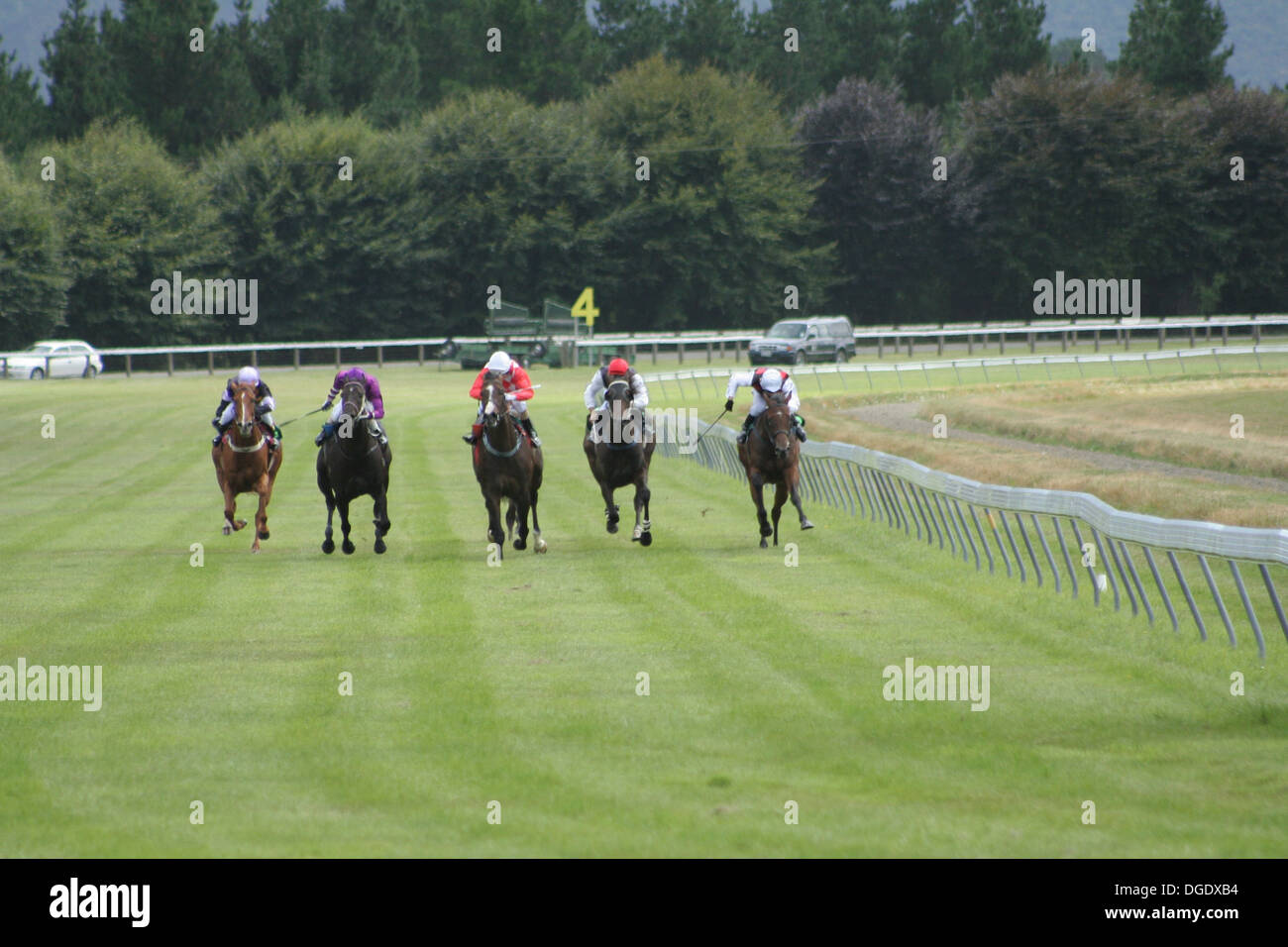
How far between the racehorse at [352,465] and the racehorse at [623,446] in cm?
205

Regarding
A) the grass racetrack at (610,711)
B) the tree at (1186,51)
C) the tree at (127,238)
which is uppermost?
the tree at (1186,51)

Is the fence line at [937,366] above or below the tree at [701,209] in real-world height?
below

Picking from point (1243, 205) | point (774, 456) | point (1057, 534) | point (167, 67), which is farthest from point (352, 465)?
point (1243, 205)

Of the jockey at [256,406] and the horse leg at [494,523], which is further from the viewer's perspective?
the jockey at [256,406]

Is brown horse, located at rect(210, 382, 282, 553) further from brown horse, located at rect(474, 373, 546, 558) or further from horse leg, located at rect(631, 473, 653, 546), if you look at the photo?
horse leg, located at rect(631, 473, 653, 546)

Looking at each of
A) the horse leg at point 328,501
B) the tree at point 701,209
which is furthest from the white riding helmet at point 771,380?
the tree at point 701,209

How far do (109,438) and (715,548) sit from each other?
21.4 meters

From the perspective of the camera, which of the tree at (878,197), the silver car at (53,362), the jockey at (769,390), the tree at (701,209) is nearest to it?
the jockey at (769,390)

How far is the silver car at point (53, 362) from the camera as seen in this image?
5153 cm

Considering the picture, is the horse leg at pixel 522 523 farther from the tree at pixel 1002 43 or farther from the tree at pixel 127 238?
the tree at pixel 1002 43

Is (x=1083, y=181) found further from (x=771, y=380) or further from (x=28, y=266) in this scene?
(x=771, y=380)

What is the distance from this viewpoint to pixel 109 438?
35.2 meters

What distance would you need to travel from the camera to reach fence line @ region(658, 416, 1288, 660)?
34.7ft

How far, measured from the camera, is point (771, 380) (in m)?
17.3
